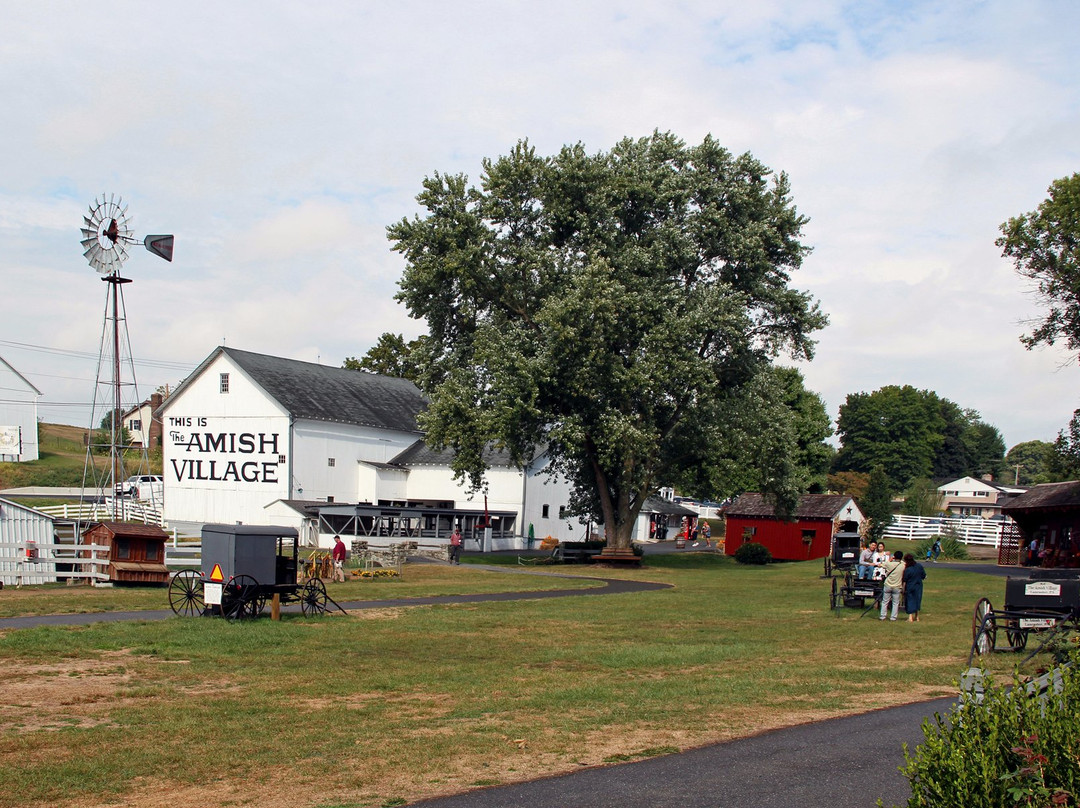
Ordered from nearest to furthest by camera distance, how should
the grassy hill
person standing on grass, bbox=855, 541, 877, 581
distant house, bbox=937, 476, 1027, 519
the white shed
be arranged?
person standing on grass, bbox=855, 541, 877, 581 < the white shed < the grassy hill < distant house, bbox=937, 476, 1027, 519

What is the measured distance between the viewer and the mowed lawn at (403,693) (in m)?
10.1

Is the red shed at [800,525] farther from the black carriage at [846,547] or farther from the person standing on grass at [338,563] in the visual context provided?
the person standing on grass at [338,563]

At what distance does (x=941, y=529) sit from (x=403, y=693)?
6437cm

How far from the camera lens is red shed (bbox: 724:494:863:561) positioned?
63.5 metres

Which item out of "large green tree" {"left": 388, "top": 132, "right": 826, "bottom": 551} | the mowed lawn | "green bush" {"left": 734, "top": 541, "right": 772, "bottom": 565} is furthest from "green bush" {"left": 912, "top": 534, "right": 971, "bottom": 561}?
the mowed lawn

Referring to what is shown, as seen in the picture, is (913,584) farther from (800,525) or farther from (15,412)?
(15,412)

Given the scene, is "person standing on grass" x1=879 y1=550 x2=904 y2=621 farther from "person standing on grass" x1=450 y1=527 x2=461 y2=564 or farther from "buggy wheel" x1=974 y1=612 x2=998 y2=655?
"person standing on grass" x1=450 y1=527 x2=461 y2=564

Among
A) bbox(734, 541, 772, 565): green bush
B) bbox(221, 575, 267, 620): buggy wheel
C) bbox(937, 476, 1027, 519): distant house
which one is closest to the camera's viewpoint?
bbox(221, 575, 267, 620): buggy wheel

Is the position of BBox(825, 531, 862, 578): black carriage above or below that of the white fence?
above

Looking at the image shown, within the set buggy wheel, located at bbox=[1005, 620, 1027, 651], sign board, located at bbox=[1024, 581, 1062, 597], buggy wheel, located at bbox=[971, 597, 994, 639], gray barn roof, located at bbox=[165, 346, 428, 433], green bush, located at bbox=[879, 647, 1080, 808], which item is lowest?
buggy wheel, located at bbox=[1005, 620, 1027, 651]

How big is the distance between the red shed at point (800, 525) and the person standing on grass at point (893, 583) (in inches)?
1495

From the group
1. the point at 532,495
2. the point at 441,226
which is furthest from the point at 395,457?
the point at 441,226

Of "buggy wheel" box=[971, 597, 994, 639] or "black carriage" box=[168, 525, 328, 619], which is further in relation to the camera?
"black carriage" box=[168, 525, 328, 619]

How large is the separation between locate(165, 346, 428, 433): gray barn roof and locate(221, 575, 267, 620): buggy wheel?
4069 cm
